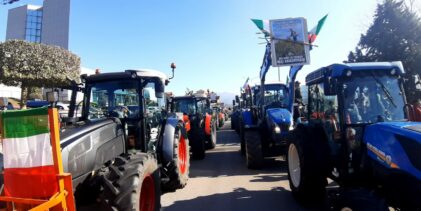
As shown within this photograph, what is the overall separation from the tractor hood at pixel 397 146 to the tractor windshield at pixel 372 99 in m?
0.67

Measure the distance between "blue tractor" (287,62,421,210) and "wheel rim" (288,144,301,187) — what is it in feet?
0.12

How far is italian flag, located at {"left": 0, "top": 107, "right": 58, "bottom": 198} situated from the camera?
2.78 m

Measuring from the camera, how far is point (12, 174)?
9.48ft

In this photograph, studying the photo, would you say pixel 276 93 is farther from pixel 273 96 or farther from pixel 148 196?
pixel 148 196

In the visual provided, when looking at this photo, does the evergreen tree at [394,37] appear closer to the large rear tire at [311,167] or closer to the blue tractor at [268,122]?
the blue tractor at [268,122]

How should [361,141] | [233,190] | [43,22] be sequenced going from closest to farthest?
[361,141] < [233,190] < [43,22]

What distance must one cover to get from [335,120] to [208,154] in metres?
6.61

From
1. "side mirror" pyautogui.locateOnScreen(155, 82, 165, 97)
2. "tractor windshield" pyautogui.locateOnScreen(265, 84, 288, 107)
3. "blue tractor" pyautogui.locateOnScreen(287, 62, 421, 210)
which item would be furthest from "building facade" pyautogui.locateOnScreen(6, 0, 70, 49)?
"blue tractor" pyautogui.locateOnScreen(287, 62, 421, 210)

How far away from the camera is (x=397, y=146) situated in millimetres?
3246

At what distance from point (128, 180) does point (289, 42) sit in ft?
19.9

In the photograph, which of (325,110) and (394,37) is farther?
(394,37)

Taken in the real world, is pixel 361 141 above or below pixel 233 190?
above

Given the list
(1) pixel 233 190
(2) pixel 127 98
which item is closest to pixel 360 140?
(1) pixel 233 190

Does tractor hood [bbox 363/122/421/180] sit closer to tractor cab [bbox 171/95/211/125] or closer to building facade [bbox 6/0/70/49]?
tractor cab [bbox 171/95/211/125]
